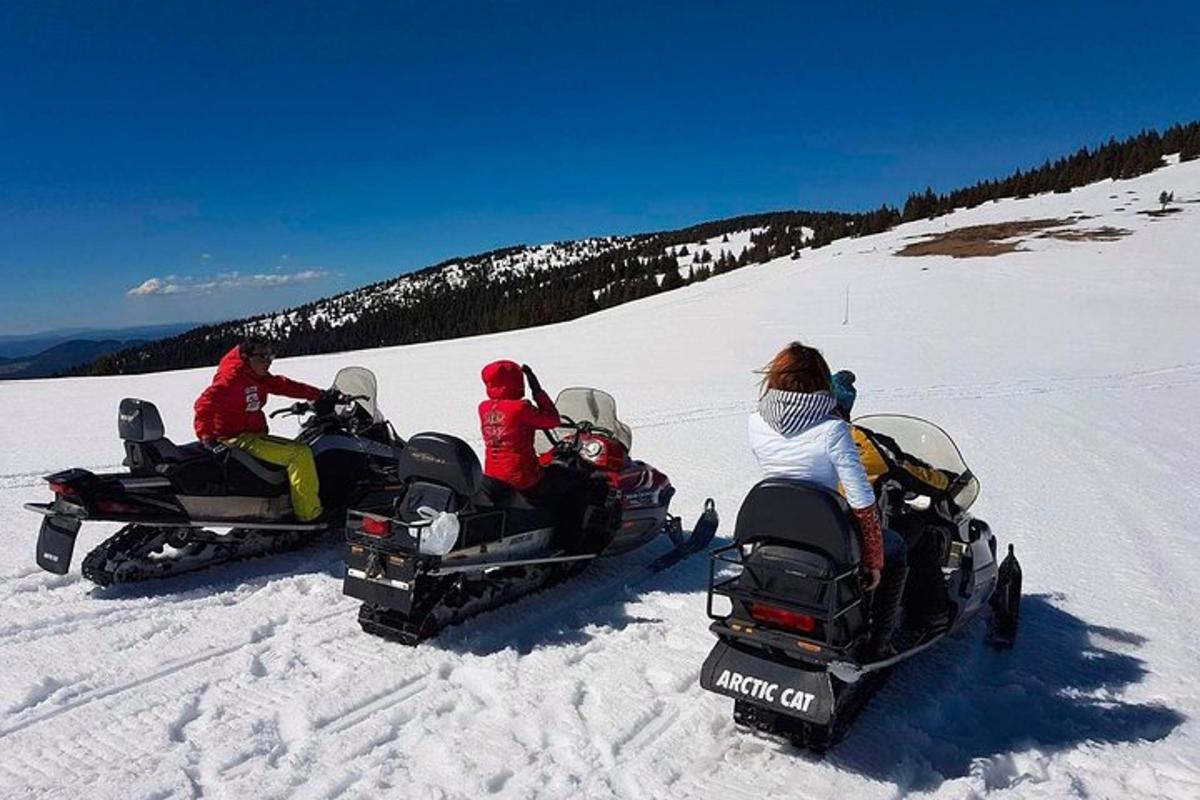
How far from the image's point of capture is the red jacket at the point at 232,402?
5.70m

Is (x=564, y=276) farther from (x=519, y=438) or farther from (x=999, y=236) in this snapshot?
(x=519, y=438)

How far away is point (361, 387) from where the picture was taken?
22.5ft

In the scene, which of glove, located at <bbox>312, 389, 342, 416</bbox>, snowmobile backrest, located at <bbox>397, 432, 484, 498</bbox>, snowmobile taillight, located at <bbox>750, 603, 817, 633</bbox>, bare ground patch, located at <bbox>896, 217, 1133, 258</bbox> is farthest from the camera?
bare ground patch, located at <bbox>896, 217, 1133, 258</bbox>

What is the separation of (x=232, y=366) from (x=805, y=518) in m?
4.37

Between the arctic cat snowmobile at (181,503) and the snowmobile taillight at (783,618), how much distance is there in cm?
368

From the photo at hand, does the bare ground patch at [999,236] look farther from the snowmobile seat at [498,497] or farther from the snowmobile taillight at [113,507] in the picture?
the snowmobile taillight at [113,507]

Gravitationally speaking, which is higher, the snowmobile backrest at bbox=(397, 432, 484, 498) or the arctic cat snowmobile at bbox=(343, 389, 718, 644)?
the snowmobile backrest at bbox=(397, 432, 484, 498)

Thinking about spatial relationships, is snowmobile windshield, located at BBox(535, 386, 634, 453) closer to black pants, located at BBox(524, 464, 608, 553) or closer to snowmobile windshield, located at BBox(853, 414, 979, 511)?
black pants, located at BBox(524, 464, 608, 553)

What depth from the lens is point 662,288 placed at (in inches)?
2544

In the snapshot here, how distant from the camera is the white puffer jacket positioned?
3436 millimetres

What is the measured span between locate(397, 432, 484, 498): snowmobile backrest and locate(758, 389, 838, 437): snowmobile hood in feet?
6.25

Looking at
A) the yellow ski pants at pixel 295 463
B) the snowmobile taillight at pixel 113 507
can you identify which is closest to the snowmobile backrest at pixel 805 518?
the yellow ski pants at pixel 295 463

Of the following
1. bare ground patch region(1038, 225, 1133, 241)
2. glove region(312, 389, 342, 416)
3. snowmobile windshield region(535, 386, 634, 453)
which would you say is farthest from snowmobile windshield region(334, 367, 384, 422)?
bare ground patch region(1038, 225, 1133, 241)

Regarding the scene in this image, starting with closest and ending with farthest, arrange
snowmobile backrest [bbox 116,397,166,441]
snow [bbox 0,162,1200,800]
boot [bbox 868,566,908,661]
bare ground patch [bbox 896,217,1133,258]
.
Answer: snow [bbox 0,162,1200,800]
boot [bbox 868,566,908,661]
snowmobile backrest [bbox 116,397,166,441]
bare ground patch [bbox 896,217,1133,258]
